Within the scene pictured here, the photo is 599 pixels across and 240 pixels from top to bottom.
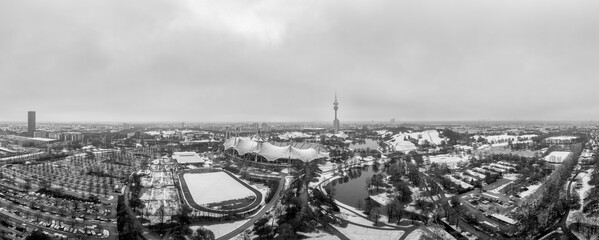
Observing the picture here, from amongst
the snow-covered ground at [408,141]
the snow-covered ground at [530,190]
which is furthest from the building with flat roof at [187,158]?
the snow-covered ground at [408,141]

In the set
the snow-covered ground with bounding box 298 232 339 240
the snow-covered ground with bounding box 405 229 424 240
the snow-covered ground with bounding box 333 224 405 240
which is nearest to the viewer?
the snow-covered ground with bounding box 298 232 339 240

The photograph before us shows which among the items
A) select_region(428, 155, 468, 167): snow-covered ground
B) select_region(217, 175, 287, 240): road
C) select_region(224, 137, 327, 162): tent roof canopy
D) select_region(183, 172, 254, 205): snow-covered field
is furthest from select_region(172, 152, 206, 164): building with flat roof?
select_region(428, 155, 468, 167): snow-covered ground

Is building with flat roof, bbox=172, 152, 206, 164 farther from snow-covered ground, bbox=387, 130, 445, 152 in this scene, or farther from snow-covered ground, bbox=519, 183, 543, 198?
snow-covered ground, bbox=387, 130, 445, 152

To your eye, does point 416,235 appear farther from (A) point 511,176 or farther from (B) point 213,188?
(A) point 511,176

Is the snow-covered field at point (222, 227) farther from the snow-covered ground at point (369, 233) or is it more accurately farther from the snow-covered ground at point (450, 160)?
the snow-covered ground at point (450, 160)

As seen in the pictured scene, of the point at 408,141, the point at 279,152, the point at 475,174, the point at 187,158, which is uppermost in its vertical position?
the point at 279,152

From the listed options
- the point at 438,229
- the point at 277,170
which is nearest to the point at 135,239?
the point at 438,229

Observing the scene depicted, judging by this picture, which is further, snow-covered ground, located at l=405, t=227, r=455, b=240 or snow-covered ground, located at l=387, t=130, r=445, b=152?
snow-covered ground, located at l=387, t=130, r=445, b=152

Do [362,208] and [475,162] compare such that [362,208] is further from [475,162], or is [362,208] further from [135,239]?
[475,162]

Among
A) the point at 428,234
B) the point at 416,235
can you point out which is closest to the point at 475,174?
the point at 428,234
